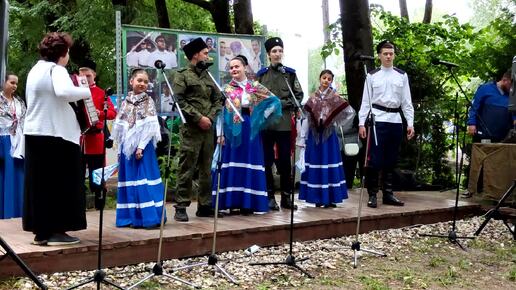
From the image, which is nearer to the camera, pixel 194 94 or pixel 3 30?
pixel 3 30

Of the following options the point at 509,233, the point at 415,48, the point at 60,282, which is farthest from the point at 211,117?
the point at 415,48

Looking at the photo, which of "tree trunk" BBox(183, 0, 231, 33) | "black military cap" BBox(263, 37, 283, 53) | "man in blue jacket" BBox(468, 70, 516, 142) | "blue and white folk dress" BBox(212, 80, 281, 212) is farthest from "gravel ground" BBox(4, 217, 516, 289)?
"tree trunk" BBox(183, 0, 231, 33)

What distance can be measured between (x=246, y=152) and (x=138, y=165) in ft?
4.31

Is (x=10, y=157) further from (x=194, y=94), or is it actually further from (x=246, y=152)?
(x=246, y=152)

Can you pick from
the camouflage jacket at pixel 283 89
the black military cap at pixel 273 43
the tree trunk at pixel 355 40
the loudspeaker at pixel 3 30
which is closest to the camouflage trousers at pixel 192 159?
the camouflage jacket at pixel 283 89

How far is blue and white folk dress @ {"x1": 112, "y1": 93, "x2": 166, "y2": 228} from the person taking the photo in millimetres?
5250

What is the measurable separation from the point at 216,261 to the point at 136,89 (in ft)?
5.34

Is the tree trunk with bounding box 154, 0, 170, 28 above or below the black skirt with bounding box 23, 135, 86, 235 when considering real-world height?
above

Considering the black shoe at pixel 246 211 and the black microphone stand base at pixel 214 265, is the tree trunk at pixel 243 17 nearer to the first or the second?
the black shoe at pixel 246 211

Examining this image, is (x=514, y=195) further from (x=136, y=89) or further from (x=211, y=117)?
(x=136, y=89)

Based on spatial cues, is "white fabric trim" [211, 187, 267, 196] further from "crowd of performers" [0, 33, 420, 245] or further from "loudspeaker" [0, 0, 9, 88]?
"loudspeaker" [0, 0, 9, 88]

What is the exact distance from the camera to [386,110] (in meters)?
6.97

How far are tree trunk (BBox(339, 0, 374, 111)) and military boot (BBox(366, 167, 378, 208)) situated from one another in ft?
7.01

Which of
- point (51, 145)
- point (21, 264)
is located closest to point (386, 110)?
point (51, 145)
